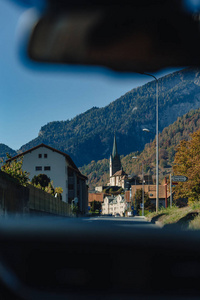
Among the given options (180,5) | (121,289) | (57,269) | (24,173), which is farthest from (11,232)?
(24,173)

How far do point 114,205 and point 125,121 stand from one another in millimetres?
166846

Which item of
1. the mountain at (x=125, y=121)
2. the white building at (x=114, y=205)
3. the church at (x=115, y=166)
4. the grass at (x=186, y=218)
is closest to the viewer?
the mountain at (x=125, y=121)

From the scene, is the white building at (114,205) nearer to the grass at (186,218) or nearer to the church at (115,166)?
the grass at (186,218)

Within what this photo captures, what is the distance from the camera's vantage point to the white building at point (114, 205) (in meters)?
156

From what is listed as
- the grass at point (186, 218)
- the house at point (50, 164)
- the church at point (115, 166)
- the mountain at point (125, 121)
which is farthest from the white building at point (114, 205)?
the mountain at point (125, 121)

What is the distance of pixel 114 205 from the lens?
16912 cm

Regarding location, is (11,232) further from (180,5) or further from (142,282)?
(180,5)

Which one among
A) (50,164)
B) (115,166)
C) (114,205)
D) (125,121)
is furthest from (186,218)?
(114,205)

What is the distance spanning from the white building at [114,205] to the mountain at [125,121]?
147m

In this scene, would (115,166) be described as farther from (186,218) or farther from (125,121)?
(125,121)

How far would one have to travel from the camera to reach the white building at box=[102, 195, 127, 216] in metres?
156

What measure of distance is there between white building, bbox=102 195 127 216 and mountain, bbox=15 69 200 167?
146830 mm

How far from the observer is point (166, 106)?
3.23 m

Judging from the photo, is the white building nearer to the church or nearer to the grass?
the grass
